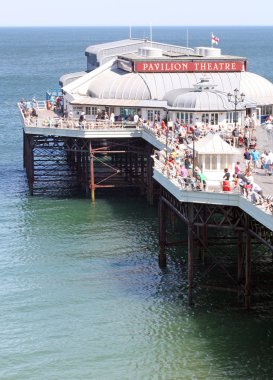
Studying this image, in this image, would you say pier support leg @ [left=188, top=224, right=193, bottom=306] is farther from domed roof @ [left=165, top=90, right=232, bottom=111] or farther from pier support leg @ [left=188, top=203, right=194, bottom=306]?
domed roof @ [left=165, top=90, right=232, bottom=111]

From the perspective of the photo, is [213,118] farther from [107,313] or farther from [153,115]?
[107,313]

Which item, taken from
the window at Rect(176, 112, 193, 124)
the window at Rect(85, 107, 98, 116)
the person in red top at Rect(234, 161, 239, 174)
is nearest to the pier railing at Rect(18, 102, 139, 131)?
the window at Rect(85, 107, 98, 116)

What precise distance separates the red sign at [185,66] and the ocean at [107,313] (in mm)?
13469

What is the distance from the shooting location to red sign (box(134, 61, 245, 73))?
7312 centimetres

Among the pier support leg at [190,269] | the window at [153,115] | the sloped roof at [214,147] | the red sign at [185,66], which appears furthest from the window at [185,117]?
the pier support leg at [190,269]

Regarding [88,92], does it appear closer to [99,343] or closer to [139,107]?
[139,107]

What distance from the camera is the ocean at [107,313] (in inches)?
1526

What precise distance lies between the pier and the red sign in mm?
5831

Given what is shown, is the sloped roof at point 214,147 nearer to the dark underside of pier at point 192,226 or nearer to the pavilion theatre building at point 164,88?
the dark underside of pier at point 192,226

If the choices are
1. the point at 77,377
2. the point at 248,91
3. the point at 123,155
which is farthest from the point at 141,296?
the point at 123,155

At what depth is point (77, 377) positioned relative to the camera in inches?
1490

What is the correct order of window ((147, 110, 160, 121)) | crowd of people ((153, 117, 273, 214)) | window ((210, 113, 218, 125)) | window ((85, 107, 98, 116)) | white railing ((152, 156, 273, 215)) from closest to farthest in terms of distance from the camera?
white railing ((152, 156, 273, 215))
crowd of people ((153, 117, 273, 214))
window ((210, 113, 218, 125))
window ((147, 110, 160, 121))
window ((85, 107, 98, 116))

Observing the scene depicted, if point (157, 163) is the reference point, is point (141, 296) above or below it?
below

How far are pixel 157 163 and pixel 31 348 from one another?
14.5m
